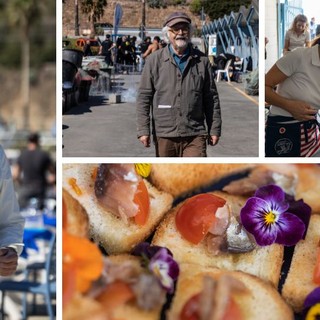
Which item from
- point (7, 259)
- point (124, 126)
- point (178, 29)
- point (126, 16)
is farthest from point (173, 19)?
point (7, 259)

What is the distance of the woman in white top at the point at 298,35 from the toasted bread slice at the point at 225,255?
0.79 m

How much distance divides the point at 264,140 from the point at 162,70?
0.60m

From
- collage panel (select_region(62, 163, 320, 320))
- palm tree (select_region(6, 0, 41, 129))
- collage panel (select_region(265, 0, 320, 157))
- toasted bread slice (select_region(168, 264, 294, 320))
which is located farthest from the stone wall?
palm tree (select_region(6, 0, 41, 129))

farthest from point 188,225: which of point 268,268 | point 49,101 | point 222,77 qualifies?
point 49,101

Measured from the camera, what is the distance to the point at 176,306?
4336 millimetres

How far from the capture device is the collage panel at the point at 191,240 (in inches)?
170

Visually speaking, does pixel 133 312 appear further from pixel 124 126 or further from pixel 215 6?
pixel 215 6

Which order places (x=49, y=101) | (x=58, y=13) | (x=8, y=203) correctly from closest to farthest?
(x=8, y=203), (x=58, y=13), (x=49, y=101)

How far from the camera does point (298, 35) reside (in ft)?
14.4

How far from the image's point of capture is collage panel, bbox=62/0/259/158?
169 inches

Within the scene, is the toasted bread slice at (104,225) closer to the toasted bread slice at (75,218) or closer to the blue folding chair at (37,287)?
the toasted bread slice at (75,218)

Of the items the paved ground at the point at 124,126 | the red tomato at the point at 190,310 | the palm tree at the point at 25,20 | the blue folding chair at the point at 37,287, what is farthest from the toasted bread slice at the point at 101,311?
the palm tree at the point at 25,20

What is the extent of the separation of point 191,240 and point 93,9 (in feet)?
3.99

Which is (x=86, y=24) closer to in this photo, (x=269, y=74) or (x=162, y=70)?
(x=162, y=70)
